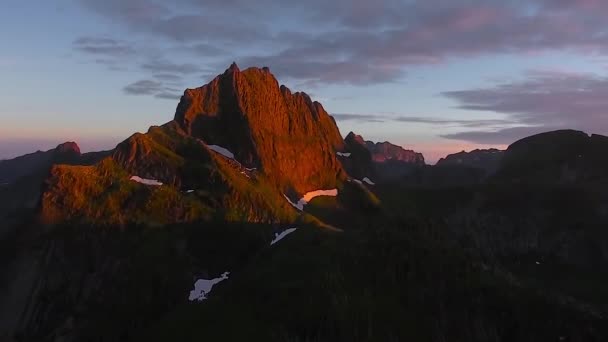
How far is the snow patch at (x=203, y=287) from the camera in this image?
147 meters

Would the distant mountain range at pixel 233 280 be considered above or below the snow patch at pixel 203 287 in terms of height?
above

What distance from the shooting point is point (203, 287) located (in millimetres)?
152625

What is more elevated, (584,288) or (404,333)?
(404,333)

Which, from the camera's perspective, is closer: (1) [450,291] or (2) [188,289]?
(1) [450,291]

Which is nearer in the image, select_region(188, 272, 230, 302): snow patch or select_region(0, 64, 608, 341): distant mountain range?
select_region(0, 64, 608, 341): distant mountain range

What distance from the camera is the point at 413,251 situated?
125812 millimetres

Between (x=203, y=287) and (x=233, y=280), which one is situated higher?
(x=233, y=280)

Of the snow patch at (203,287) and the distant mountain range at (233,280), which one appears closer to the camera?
the distant mountain range at (233,280)

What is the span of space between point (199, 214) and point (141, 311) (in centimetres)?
4407

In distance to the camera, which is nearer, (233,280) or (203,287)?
(233,280)

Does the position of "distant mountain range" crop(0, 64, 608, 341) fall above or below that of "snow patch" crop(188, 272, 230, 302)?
above

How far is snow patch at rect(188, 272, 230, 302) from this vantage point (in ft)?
481

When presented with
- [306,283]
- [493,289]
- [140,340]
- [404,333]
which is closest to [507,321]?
[493,289]

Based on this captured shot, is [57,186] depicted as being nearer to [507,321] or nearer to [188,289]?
[188,289]
